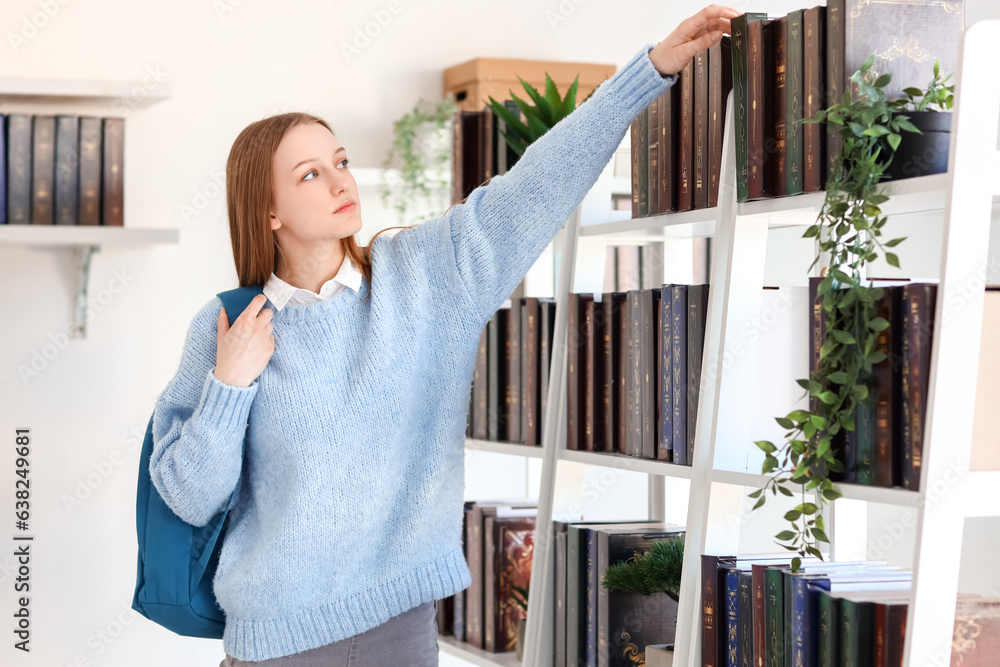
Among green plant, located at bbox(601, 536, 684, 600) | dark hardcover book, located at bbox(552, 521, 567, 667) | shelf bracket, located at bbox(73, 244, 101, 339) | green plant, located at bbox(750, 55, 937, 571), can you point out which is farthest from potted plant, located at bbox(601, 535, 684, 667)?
shelf bracket, located at bbox(73, 244, 101, 339)

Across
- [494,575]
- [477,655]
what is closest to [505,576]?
[494,575]

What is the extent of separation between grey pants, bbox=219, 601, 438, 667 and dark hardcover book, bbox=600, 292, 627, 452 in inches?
15.2

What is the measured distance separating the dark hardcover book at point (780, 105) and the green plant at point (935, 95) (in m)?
0.15

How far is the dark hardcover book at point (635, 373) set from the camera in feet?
5.12

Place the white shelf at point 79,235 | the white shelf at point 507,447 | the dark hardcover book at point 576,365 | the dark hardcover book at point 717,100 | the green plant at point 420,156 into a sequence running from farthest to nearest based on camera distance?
the green plant at point 420,156 < the white shelf at point 79,235 < the white shelf at point 507,447 < the dark hardcover book at point 576,365 < the dark hardcover book at point 717,100

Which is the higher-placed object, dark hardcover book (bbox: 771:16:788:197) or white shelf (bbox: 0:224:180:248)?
dark hardcover book (bbox: 771:16:788:197)

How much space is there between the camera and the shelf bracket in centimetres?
238

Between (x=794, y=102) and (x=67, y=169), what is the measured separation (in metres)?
1.59

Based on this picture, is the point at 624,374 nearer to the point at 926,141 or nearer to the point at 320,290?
the point at 320,290

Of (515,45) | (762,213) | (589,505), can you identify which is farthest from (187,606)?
(515,45)

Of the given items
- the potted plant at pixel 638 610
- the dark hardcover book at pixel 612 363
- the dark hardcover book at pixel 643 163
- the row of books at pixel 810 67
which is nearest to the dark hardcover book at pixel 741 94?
the row of books at pixel 810 67

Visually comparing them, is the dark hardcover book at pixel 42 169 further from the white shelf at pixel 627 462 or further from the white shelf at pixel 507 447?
the white shelf at pixel 627 462

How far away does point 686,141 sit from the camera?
1468mm

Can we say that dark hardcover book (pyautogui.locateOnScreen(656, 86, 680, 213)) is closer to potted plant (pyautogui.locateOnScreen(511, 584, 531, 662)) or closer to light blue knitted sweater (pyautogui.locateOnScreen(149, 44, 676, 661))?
light blue knitted sweater (pyautogui.locateOnScreen(149, 44, 676, 661))
